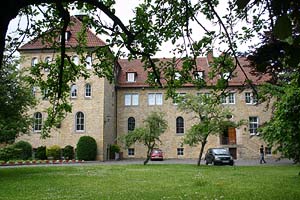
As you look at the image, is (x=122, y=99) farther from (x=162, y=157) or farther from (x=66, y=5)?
(x=66, y=5)

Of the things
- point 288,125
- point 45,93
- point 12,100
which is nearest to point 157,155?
point 12,100

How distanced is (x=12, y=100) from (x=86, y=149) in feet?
63.2

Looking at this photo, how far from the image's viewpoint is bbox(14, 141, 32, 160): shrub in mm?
41009

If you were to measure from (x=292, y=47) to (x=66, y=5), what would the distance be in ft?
21.6

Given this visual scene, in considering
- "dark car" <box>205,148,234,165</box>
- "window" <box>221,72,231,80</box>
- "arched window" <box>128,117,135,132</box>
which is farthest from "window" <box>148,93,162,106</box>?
"window" <box>221,72,231,80</box>

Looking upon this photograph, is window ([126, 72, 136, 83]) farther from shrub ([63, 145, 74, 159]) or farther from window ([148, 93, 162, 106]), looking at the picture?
shrub ([63, 145, 74, 159])

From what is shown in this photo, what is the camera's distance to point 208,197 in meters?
11.5

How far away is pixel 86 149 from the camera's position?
1587 inches

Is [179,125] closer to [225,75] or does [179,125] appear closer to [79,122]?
[79,122]

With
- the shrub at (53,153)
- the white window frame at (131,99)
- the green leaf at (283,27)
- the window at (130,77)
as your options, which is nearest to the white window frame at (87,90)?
the white window frame at (131,99)

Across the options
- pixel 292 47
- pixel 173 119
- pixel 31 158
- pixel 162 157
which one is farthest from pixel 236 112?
pixel 292 47

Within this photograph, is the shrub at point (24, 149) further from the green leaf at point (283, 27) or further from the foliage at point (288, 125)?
the green leaf at point (283, 27)

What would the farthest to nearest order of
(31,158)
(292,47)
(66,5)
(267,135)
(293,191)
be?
(31,158)
(267,135)
(293,191)
(66,5)
(292,47)

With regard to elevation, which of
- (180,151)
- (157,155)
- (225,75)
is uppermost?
(225,75)
